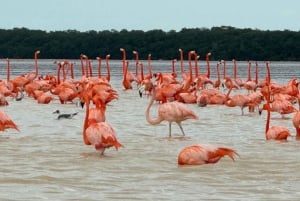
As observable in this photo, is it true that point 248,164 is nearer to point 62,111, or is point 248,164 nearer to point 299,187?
point 299,187

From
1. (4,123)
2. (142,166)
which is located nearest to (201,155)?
(142,166)

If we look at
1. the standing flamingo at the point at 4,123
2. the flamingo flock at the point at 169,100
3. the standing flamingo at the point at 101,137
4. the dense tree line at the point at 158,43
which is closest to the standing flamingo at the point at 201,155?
the flamingo flock at the point at 169,100

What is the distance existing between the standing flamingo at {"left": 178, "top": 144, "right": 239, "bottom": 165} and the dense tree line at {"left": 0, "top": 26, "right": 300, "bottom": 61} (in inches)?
2164

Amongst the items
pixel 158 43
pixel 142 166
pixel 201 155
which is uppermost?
pixel 201 155

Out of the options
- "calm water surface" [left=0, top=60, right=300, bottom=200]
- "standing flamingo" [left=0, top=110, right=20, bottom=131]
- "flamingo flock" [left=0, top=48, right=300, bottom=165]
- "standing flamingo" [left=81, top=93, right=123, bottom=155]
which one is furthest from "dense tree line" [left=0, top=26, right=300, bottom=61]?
"standing flamingo" [left=81, top=93, right=123, bottom=155]

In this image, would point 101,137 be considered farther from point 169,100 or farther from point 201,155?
point 169,100

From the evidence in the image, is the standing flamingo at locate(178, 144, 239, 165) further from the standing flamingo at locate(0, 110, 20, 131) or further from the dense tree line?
the dense tree line

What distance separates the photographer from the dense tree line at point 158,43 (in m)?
64.1

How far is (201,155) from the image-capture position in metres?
8.07

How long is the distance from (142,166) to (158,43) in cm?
6055

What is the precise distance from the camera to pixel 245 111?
15586mm

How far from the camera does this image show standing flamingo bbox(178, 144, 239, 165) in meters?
8.05

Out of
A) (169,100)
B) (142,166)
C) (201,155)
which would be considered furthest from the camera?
(169,100)

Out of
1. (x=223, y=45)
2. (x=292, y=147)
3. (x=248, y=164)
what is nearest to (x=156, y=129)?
(x=292, y=147)
